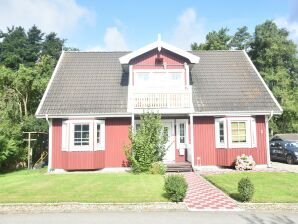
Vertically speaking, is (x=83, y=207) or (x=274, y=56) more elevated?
(x=274, y=56)

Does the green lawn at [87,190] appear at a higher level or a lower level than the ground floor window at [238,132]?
lower

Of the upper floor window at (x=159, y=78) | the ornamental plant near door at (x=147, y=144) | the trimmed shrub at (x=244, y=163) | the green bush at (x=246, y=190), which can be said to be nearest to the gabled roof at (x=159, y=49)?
the upper floor window at (x=159, y=78)

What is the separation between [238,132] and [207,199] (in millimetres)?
9284

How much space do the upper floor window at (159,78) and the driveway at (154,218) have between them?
12.4 metres

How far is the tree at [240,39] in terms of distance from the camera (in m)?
52.5

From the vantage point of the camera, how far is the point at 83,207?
1039cm

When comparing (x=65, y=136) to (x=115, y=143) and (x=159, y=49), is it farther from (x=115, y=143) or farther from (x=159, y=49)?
(x=159, y=49)

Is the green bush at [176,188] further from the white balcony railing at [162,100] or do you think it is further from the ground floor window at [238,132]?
the ground floor window at [238,132]

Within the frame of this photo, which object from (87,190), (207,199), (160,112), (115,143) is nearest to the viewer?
(207,199)

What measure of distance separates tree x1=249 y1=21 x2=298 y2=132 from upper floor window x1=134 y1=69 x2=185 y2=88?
29317 mm

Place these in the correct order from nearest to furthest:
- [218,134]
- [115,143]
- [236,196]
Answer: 1. [236,196]
2. [115,143]
3. [218,134]

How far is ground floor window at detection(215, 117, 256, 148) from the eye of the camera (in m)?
20.1

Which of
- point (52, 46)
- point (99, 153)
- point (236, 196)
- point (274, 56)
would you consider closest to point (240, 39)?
point (274, 56)

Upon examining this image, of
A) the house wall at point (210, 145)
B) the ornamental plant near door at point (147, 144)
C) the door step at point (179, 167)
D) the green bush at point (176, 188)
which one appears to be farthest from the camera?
the house wall at point (210, 145)
